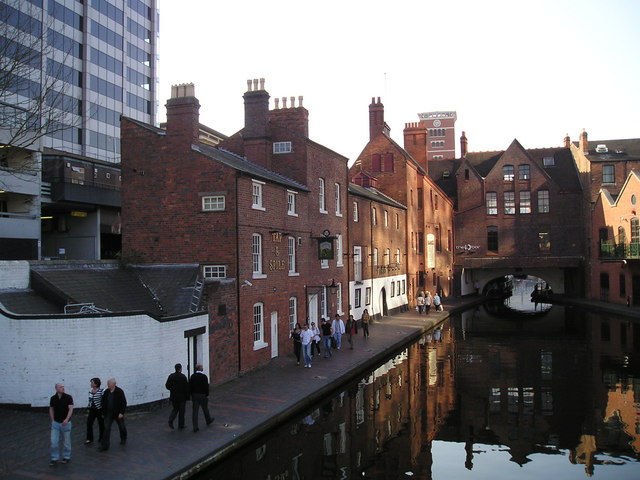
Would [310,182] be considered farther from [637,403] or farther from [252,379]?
[637,403]

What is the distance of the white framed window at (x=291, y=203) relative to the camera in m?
23.1

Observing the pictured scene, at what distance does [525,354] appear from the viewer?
25375 mm

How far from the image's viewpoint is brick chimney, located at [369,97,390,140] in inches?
1844

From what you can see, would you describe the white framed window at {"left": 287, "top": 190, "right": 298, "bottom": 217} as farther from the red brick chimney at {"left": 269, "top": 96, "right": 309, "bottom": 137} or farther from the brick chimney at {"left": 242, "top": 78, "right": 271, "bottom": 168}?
the red brick chimney at {"left": 269, "top": 96, "right": 309, "bottom": 137}

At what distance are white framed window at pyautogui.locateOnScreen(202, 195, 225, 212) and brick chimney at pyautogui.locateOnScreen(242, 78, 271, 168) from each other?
7251 millimetres

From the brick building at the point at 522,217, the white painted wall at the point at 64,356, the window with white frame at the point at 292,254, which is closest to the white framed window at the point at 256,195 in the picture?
the window with white frame at the point at 292,254

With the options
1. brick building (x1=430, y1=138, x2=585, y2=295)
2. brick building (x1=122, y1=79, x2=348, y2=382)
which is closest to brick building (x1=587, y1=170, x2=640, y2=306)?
brick building (x1=430, y1=138, x2=585, y2=295)

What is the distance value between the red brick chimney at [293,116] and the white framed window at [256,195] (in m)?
7.59

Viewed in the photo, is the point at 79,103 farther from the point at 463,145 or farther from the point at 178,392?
the point at 178,392

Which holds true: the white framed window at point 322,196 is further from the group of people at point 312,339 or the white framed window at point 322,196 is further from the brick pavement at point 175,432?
the brick pavement at point 175,432

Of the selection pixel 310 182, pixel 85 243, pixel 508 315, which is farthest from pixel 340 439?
pixel 508 315

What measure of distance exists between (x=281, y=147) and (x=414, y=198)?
22932mm

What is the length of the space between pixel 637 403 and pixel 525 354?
9120 millimetres

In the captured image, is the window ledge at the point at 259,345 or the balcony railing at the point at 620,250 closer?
the window ledge at the point at 259,345
